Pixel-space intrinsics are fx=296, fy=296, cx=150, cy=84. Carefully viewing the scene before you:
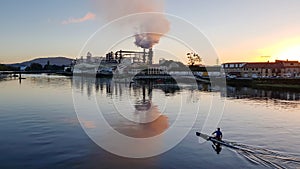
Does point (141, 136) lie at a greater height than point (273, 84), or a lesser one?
lesser

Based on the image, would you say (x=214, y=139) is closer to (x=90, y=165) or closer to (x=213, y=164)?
(x=213, y=164)

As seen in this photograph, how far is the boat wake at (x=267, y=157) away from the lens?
13.7 metres

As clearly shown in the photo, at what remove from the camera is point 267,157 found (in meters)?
14.8

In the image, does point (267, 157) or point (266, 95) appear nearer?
point (267, 157)

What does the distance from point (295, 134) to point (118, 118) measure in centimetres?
1354

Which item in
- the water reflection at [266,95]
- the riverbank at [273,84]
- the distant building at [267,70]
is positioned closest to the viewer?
the water reflection at [266,95]

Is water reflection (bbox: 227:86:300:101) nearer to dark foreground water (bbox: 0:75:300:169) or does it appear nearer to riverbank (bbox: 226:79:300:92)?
riverbank (bbox: 226:79:300:92)

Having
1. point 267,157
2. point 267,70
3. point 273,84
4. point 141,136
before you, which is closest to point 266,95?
point 273,84

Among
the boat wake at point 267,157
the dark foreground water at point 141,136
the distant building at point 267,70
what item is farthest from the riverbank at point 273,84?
the boat wake at point 267,157

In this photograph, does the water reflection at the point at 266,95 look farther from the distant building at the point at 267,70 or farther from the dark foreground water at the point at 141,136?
the distant building at the point at 267,70

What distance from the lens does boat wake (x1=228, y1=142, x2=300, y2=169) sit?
13.7 metres

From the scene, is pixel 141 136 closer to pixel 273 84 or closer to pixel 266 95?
pixel 266 95

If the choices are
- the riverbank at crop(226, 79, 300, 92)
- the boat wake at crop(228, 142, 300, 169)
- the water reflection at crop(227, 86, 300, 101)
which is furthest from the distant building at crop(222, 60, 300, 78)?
the boat wake at crop(228, 142, 300, 169)

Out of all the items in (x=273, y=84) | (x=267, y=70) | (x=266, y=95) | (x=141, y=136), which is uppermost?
(x=267, y=70)
